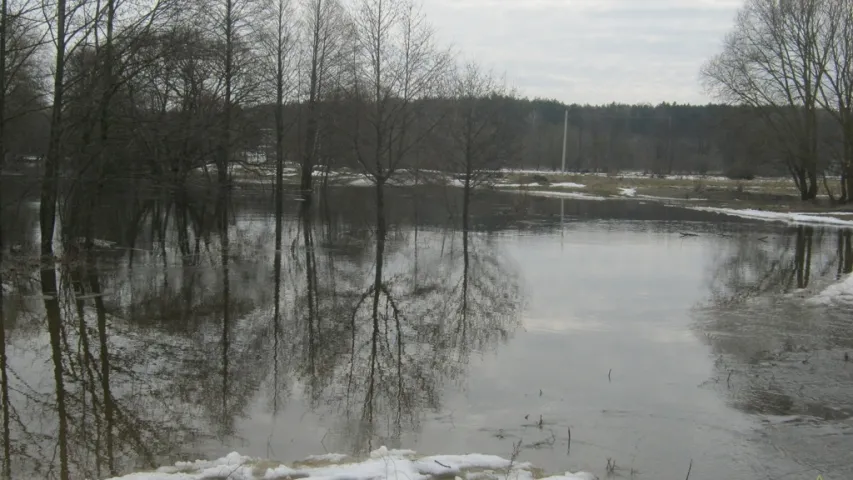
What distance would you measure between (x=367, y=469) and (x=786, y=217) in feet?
113

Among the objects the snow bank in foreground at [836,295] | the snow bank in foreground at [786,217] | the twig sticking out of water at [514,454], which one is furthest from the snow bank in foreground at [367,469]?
the snow bank in foreground at [786,217]

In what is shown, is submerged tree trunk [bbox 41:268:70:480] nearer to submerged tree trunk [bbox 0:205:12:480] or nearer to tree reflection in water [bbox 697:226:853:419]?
submerged tree trunk [bbox 0:205:12:480]

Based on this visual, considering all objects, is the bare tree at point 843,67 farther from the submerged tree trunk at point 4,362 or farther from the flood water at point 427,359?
the submerged tree trunk at point 4,362

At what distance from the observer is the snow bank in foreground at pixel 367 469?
5234 millimetres

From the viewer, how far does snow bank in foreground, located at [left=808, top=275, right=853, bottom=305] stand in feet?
41.6

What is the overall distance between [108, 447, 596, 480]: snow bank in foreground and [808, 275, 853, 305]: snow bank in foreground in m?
9.33

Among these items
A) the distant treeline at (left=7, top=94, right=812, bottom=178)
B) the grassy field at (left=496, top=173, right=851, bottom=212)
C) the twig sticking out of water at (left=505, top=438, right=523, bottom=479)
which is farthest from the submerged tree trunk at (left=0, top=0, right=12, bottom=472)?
the grassy field at (left=496, top=173, right=851, bottom=212)

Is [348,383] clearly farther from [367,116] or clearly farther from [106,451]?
[367,116]

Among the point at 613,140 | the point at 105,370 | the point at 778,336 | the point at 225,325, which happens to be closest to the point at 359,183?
the point at 225,325

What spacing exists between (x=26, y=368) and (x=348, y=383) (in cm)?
374

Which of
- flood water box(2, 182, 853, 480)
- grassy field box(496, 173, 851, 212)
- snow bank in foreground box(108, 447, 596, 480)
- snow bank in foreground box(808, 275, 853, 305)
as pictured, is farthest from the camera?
grassy field box(496, 173, 851, 212)

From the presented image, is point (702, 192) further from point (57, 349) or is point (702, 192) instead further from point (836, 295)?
point (57, 349)

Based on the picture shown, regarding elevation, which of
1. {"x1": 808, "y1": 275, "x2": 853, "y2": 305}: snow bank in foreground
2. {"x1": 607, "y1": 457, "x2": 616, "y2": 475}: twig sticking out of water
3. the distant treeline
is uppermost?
the distant treeline

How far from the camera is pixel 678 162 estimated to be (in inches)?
3959
